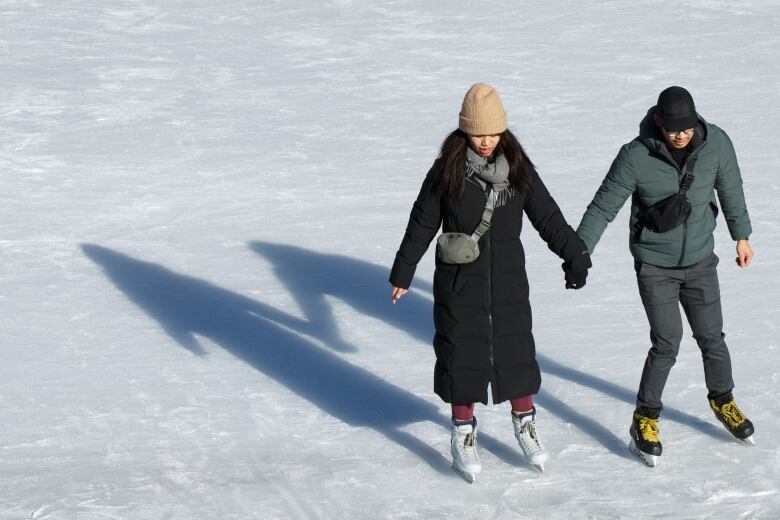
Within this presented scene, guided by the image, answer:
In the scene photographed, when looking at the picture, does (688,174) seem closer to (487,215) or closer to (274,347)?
(487,215)

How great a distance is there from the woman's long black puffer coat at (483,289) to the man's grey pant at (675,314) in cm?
38

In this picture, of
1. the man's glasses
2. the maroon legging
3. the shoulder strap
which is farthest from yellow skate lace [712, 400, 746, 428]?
the man's glasses

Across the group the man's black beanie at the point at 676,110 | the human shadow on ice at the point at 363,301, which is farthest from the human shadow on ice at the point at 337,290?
the man's black beanie at the point at 676,110

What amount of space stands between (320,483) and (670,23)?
10.3 metres

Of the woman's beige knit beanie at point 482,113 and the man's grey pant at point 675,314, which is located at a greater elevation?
the woman's beige knit beanie at point 482,113

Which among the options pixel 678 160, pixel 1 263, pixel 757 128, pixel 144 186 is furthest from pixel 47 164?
pixel 678 160

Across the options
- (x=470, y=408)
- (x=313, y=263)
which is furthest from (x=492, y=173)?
(x=313, y=263)

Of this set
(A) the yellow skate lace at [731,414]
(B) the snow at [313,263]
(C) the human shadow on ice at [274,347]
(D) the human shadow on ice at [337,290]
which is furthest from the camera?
(D) the human shadow on ice at [337,290]

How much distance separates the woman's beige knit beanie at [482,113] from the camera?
488 cm

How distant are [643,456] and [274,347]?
2297 mm

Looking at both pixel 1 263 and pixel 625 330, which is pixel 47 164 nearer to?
pixel 1 263

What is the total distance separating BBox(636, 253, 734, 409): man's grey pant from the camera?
526 centimetres

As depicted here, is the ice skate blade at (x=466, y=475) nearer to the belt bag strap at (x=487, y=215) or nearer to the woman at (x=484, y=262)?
the woman at (x=484, y=262)

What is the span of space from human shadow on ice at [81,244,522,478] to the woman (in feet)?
1.55
